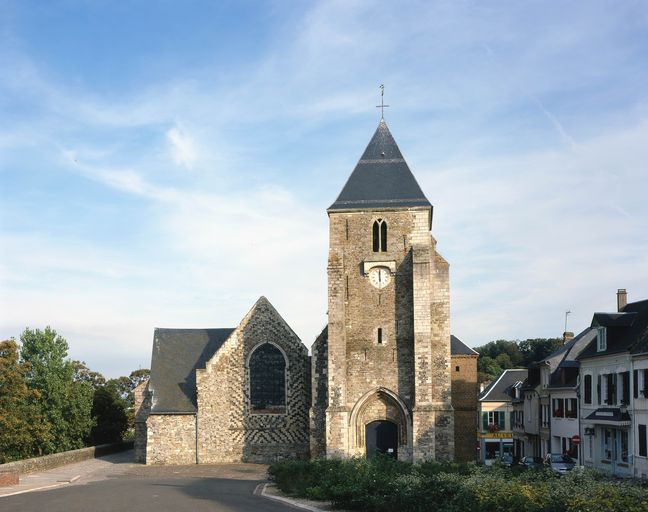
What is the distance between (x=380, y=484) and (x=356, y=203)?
A: 1968cm

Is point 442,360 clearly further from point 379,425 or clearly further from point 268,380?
point 268,380

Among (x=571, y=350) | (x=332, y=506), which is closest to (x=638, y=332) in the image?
(x=571, y=350)

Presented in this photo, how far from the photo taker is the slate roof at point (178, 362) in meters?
40.3

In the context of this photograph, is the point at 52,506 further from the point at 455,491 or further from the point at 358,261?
the point at 358,261

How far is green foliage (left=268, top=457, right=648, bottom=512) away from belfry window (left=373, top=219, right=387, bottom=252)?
13524mm

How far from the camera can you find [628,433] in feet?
98.1

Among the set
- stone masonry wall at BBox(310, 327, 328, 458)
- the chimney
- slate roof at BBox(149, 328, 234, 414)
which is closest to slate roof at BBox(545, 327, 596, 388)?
the chimney

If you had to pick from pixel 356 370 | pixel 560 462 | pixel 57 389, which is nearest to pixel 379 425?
pixel 356 370

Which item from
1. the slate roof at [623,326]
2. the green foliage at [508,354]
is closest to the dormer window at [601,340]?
the slate roof at [623,326]

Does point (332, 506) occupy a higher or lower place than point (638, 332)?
lower

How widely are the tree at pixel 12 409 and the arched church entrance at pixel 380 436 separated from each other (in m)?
15.7

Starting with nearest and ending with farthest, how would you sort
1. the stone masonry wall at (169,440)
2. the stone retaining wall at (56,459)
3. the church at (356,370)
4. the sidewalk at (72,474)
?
the sidewalk at (72,474) → the stone retaining wall at (56,459) → the church at (356,370) → the stone masonry wall at (169,440)

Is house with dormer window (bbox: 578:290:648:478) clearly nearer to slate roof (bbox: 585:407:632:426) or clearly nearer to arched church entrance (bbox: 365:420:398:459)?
slate roof (bbox: 585:407:632:426)

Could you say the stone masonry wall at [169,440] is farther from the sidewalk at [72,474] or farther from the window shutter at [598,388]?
the window shutter at [598,388]
